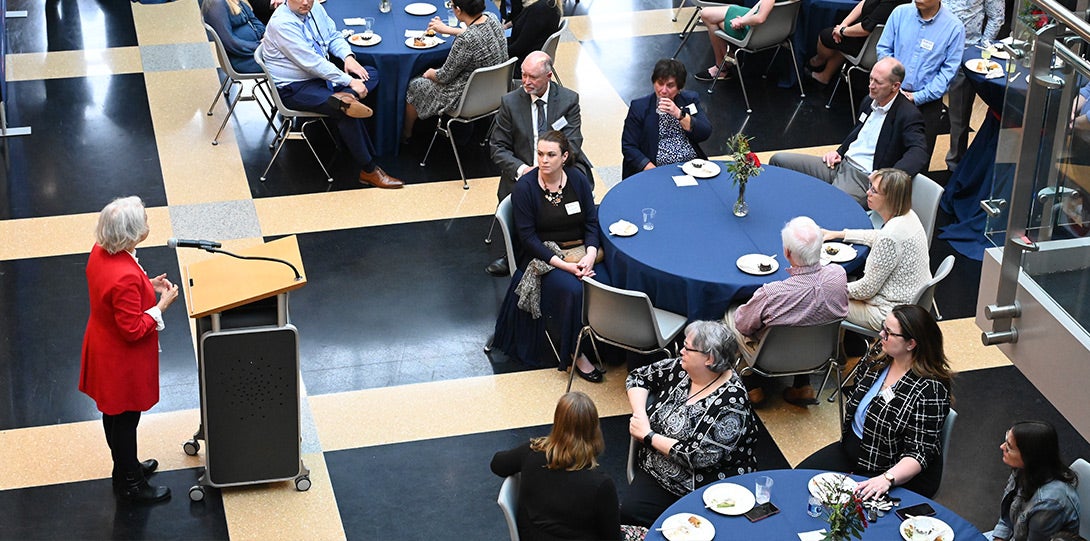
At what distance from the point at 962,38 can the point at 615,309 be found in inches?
135

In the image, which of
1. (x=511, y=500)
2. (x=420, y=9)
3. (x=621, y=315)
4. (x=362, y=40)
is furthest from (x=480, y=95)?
(x=511, y=500)

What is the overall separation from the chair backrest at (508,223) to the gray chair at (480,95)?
1.55 meters

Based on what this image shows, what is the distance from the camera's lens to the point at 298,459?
Answer: 5395 mm

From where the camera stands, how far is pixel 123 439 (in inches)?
204

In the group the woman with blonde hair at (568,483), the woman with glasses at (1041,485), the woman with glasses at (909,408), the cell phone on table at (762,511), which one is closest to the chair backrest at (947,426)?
the woman with glasses at (909,408)

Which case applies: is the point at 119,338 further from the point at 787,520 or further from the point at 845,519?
the point at 845,519

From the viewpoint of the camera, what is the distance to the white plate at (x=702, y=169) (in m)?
6.72

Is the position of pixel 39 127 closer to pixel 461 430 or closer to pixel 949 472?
pixel 461 430

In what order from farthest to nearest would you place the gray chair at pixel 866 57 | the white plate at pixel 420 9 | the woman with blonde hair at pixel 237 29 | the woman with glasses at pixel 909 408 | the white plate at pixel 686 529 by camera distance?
the white plate at pixel 420 9 < the gray chair at pixel 866 57 < the woman with blonde hair at pixel 237 29 < the woman with glasses at pixel 909 408 < the white plate at pixel 686 529

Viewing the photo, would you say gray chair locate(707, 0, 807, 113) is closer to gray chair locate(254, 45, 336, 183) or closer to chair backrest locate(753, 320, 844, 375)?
gray chair locate(254, 45, 336, 183)

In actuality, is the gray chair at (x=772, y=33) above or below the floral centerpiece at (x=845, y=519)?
above

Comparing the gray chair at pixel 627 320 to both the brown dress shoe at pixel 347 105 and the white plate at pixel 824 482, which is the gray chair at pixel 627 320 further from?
the brown dress shoe at pixel 347 105

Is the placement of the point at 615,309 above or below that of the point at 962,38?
below

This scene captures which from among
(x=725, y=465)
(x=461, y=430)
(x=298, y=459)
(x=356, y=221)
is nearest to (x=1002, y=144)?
(x=725, y=465)
